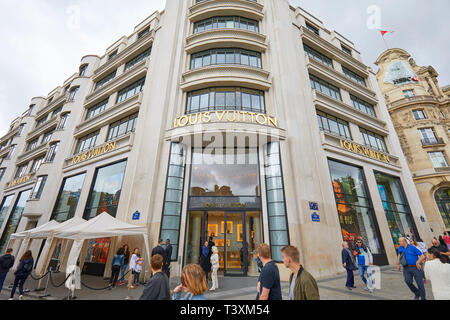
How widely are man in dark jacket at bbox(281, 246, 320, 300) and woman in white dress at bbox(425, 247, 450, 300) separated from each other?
3.39 meters

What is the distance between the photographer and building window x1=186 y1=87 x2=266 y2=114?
42.7 feet

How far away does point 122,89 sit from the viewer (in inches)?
707

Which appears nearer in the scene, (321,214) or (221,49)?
(321,214)

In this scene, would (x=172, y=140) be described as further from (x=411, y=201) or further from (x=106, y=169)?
(x=411, y=201)

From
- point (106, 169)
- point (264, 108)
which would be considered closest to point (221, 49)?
point (264, 108)

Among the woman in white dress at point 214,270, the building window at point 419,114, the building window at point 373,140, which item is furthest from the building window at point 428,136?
the woman in white dress at point 214,270

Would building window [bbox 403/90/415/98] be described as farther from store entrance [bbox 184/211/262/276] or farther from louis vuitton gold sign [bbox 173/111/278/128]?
store entrance [bbox 184/211/262/276]

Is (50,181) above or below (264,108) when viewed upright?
below

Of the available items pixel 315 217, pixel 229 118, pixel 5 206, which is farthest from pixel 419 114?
pixel 5 206

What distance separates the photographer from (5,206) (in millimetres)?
23469

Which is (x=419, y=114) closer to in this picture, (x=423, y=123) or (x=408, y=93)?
(x=423, y=123)

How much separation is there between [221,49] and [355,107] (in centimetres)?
1399

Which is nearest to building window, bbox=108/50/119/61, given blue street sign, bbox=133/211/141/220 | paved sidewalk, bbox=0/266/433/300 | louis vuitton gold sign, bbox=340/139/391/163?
blue street sign, bbox=133/211/141/220
